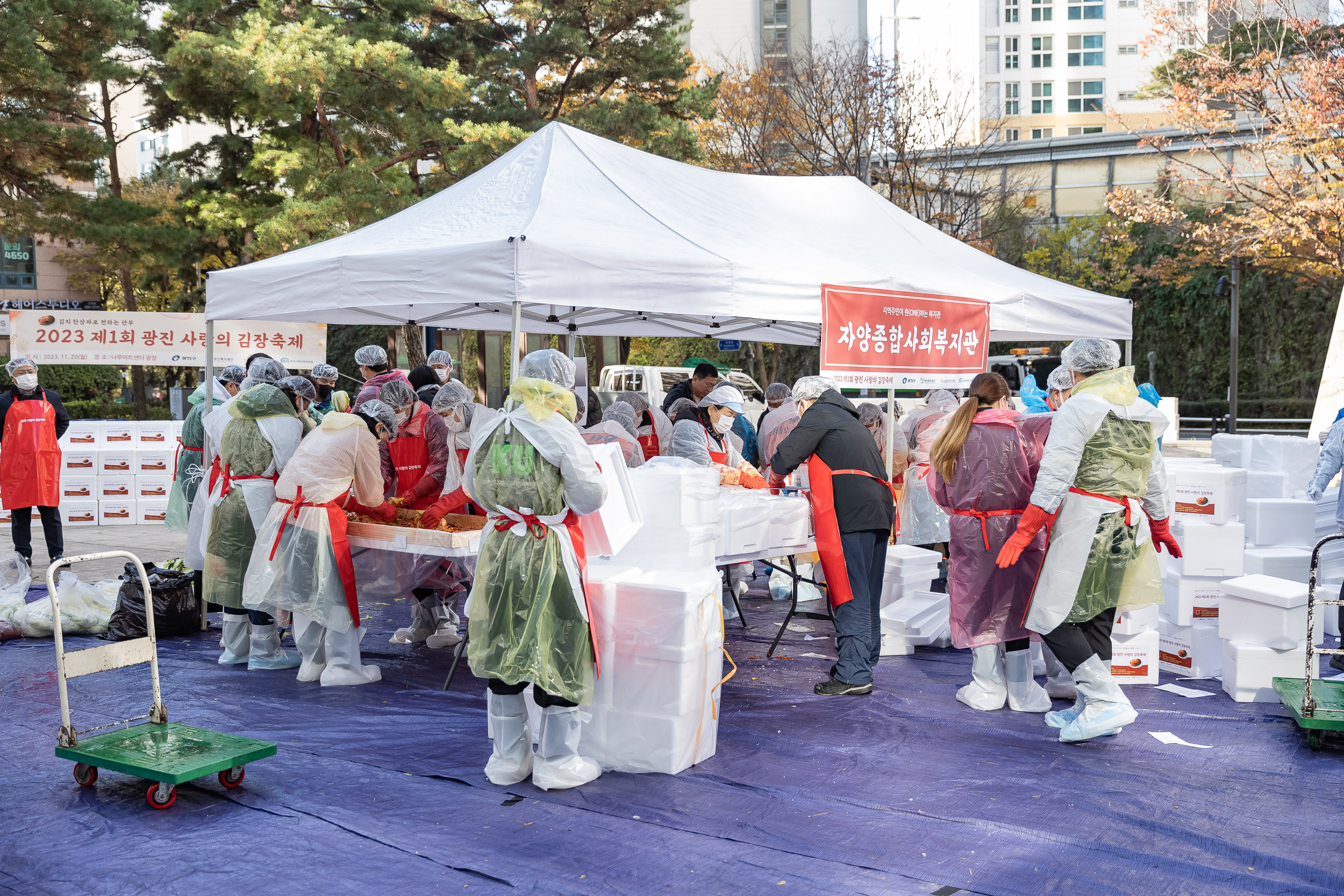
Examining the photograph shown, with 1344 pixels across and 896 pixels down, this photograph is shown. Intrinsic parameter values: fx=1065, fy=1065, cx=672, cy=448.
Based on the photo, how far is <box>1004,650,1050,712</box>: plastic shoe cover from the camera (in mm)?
5258

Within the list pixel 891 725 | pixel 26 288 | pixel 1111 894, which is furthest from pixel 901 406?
pixel 26 288

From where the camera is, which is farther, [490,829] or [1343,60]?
[1343,60]

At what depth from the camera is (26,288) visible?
33.8 m

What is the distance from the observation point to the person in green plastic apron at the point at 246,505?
5746mm

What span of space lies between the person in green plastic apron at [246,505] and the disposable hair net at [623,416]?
2.06 metres

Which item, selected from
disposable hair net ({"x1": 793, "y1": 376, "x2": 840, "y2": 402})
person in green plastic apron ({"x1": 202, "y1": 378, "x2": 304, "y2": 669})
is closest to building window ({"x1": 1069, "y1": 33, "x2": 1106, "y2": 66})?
disposable hair net ({"x1": 793, "y1": 376, "x2": 840, "y2": 402})

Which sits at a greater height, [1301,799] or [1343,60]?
[1343,60]

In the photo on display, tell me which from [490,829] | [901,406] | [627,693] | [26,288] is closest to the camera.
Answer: [490,829]

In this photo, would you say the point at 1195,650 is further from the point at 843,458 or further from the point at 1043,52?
the point at 1043,52

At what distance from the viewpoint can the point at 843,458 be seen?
17.6ft

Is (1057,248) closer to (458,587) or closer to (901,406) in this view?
(901,406)

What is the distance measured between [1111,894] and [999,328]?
4.51 metres

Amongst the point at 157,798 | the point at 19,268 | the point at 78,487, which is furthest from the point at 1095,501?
the point at 19,268

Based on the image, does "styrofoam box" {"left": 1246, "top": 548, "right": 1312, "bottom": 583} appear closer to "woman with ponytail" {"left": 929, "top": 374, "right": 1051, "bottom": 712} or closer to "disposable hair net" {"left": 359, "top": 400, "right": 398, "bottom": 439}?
"woman with ponytail" {"left": 929, "top": 374, "right": 1051, "bottom": 712}
